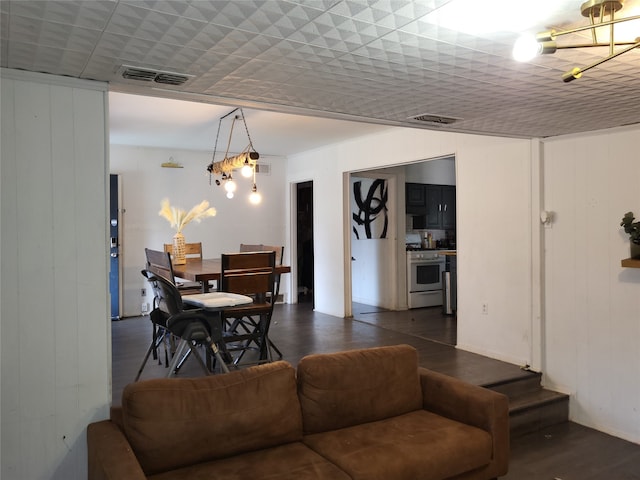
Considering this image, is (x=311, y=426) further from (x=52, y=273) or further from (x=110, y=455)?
(x=52, y=273)

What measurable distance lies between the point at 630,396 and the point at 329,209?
4149 mm

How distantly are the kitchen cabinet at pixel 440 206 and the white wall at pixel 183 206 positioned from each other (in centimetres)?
233

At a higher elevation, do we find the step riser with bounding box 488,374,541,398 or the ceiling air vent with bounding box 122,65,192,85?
the ceiling air vent with bounding box 122,65,192,85

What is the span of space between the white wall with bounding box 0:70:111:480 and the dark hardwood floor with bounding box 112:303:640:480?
3.64ft

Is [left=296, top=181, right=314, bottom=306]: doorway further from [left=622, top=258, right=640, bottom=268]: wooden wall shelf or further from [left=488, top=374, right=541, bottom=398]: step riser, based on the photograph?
[left=622, top=258, right=640, bottom=268]: wooden wall shelf

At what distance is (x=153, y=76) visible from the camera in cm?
228

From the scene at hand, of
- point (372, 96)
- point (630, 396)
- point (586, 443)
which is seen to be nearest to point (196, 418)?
point (372, 96)

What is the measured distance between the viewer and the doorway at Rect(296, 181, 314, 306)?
322 inches

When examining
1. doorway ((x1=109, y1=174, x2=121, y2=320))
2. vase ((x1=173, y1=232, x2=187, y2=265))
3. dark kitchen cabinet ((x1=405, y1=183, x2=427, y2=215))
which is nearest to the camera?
vase ((x1=173, y1=232, x2=187, y2=265))

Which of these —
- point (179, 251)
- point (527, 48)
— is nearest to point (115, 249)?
point (179, 251)

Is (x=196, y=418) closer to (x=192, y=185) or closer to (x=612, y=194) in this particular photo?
(x=612, y=194)

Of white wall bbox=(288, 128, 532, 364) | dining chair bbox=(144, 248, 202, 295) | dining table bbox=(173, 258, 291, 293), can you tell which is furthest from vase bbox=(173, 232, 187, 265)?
white wall bbox=(288, 128, 532, 364)

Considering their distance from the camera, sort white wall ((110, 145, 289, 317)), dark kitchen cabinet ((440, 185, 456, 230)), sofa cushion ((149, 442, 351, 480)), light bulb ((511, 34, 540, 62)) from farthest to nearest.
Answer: dark kitchen cabinet ((440, 185, 456, 230)) < white wall ((110, 145, 289, 317)) < sofa cushion ((149, 442, 351, 480)) < light bulb ((511, 34, 540, 62))

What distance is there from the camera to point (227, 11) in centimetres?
161
